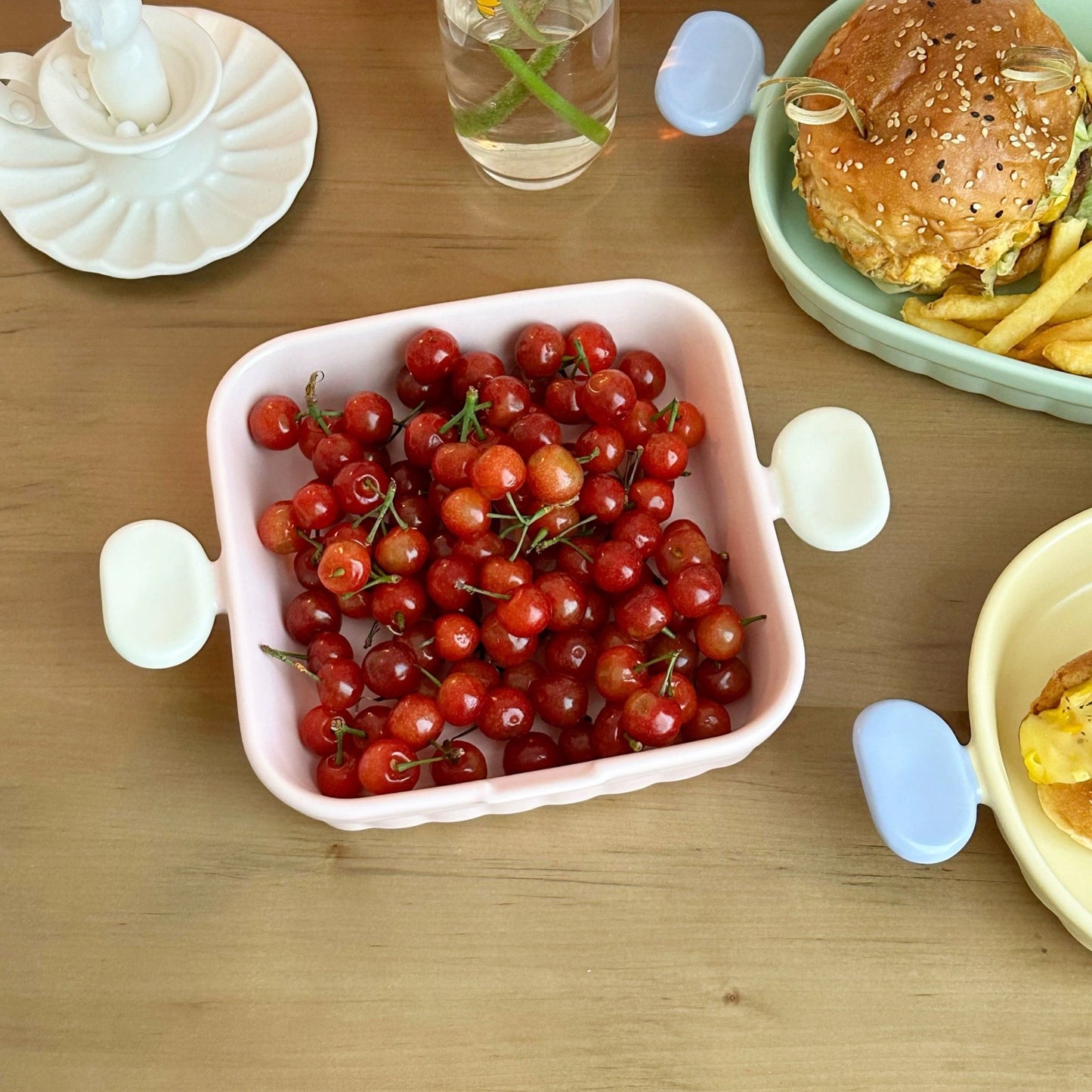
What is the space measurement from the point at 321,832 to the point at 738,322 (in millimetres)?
520

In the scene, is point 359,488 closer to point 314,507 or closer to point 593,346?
point 314,507


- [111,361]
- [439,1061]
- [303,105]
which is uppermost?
[303,105]

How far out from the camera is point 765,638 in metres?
0.74

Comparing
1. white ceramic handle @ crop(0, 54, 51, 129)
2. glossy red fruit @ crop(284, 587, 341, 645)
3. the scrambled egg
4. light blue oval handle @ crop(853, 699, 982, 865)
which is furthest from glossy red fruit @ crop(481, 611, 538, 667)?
white ceramic handle @ crop(0, 54, 51, 129)

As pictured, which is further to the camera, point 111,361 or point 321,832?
point 111,361

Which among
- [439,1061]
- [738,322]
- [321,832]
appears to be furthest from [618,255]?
[439,1061]

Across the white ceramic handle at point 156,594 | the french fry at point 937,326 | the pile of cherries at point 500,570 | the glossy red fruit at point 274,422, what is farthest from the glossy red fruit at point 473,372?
the french fry at point 937,326

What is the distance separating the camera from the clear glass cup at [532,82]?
0.85m

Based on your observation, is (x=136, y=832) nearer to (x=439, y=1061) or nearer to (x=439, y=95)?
(x=439, y=1061)

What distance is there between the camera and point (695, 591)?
75cm

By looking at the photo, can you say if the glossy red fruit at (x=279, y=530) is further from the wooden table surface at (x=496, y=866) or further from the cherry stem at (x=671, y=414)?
the cherry stem at (x=671, y=414)

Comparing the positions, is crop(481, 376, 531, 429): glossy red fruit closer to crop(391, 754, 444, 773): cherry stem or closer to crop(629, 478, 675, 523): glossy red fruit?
crop(629, 478, 675, 523): glossy red fruit

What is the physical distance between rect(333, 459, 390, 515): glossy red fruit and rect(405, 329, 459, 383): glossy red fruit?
77mm

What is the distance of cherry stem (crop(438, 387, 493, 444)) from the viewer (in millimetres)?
764
